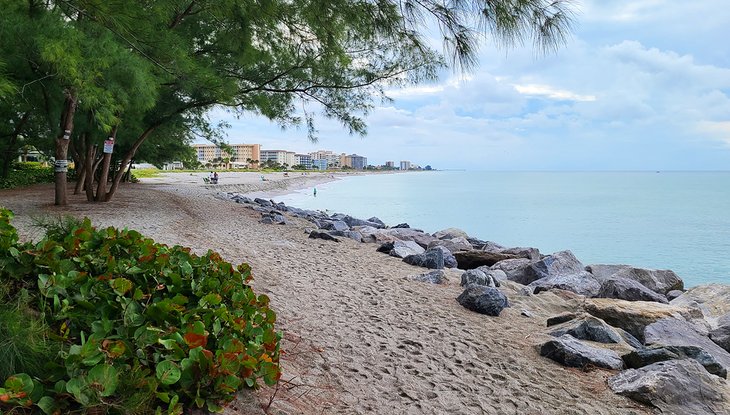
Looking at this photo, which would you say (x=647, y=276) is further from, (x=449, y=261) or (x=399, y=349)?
(x=399, y=349)

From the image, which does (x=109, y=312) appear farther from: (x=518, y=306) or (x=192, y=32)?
(x=192, y=32)

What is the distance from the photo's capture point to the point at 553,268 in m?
9.71

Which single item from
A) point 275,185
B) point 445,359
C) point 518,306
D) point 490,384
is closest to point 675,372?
point 490,384

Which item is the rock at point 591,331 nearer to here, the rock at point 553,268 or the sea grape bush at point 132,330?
the sea grape bush at point 132,330

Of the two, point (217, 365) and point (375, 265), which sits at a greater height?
point (217, 365)

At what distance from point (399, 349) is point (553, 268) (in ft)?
21.4

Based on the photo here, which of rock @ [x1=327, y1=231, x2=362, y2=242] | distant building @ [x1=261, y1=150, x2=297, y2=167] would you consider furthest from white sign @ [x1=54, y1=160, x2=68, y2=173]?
distant building @ [x1=261, y1=150, x2=297, y2=167]

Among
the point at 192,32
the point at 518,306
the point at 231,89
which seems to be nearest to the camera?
the point at 518,306

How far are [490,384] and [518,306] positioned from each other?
277 centimetres

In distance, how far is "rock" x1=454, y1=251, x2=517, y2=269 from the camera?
1038 cm

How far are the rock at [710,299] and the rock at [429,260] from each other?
3690mm

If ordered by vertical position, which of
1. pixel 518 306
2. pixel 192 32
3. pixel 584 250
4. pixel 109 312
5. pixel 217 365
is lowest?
pixel 584 250

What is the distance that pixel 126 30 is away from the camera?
3908mm

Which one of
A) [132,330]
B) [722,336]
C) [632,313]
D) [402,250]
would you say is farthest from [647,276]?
[132,330]
